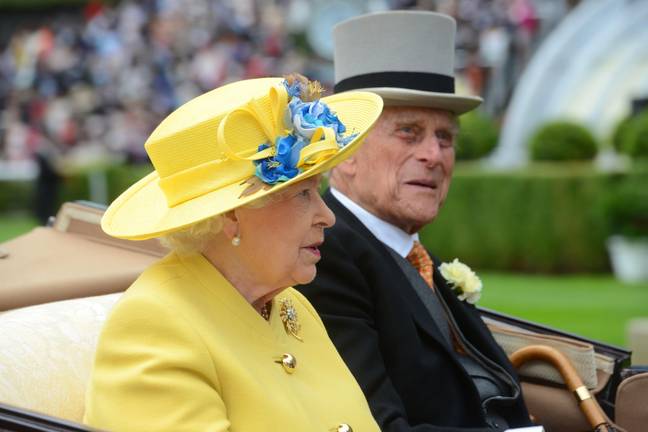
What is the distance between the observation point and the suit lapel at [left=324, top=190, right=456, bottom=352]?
10.1 feet

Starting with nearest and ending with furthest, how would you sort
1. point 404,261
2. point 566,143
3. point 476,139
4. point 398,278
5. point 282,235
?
1. point 282,235
2. point 398,278
3. point 404,261
4. point 566,143
5. point 476,139

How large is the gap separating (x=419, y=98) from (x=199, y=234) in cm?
120

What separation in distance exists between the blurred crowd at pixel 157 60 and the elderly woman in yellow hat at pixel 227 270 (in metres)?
16.4

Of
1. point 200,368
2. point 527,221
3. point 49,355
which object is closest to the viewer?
point 200,368

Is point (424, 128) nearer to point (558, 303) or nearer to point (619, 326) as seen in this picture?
point (619, 326)

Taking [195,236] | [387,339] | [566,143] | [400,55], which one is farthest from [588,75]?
[195,236]

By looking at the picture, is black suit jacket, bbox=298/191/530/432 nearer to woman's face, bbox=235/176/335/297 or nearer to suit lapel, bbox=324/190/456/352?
suit lapel, bbox=324/190/456/352

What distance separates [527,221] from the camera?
12.8 m

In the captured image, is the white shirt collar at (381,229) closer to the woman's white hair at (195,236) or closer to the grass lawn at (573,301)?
the woman's white hair at (195,236)

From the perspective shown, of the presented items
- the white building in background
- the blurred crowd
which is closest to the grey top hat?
the white building in background

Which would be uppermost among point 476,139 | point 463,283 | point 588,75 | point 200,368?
point 200,368

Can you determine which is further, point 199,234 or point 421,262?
point 421,262

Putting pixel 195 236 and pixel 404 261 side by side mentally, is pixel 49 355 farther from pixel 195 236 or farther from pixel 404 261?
pixel 404 261

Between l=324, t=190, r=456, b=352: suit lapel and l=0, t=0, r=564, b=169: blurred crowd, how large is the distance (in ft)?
51.0
